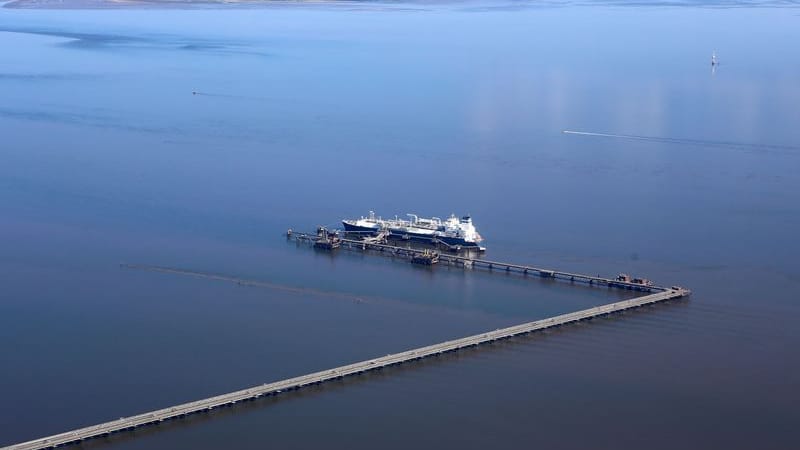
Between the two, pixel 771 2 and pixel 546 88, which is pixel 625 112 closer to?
pixel 546 88

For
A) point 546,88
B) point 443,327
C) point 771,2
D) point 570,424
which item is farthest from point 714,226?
point 771,2

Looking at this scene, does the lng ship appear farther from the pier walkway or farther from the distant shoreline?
the distant shoreline

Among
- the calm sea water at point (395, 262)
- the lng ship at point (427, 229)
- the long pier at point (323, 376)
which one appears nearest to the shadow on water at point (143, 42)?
the calm sea water at point (395, 262)

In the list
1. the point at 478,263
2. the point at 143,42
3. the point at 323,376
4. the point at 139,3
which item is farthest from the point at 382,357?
the point at 139,3

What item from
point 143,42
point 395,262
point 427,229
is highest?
point 143,42

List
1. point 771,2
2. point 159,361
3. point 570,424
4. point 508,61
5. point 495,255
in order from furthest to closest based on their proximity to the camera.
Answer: point 771,2 < point 508,61 < point 495,255 < point 159,361 < point 570,424

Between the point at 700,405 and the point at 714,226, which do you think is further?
the point at 714,226

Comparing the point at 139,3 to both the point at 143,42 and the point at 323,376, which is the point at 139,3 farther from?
the point at 323,376
